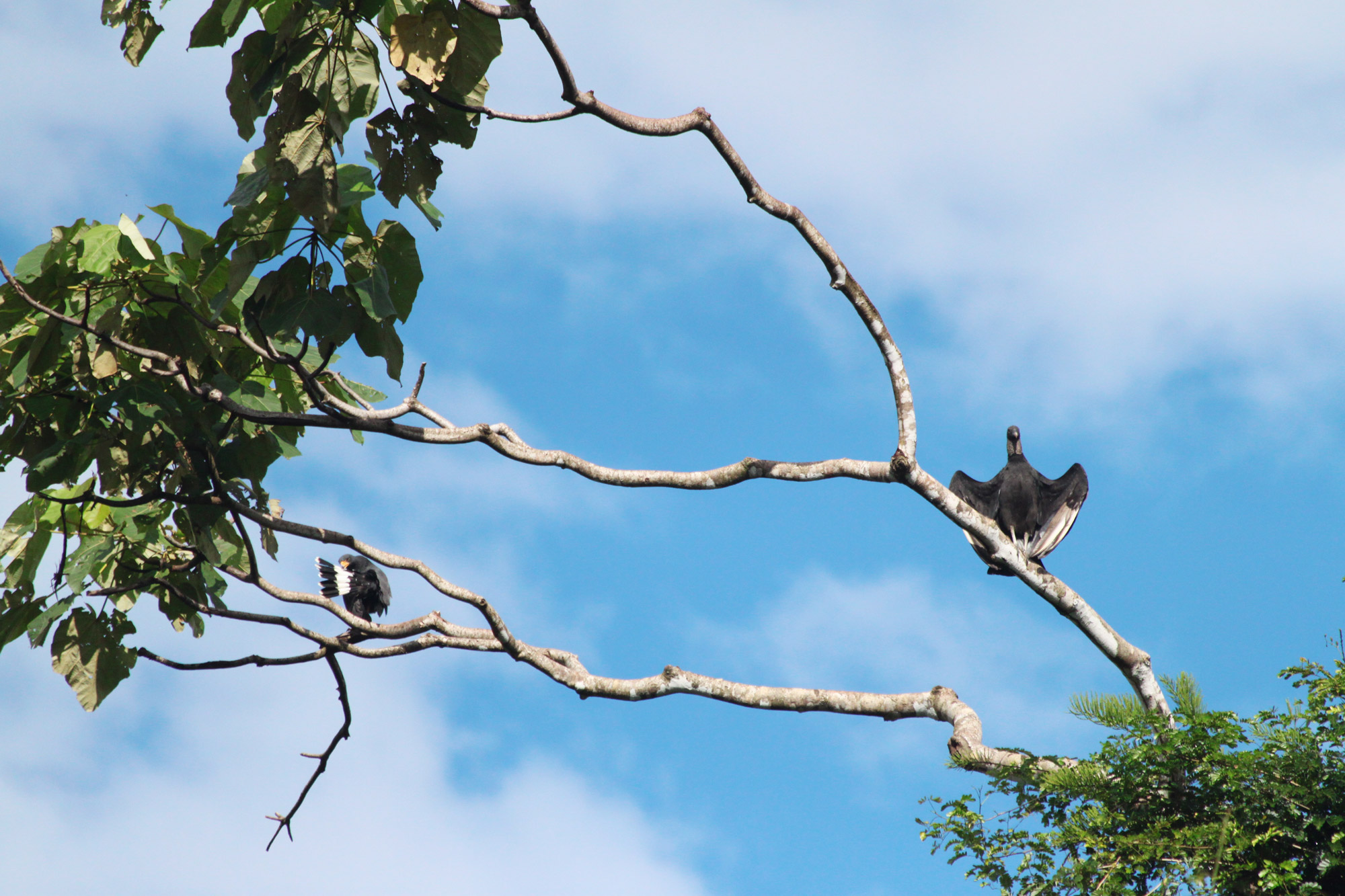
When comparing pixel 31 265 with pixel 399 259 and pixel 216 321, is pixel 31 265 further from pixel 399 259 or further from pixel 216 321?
pixel 399 259

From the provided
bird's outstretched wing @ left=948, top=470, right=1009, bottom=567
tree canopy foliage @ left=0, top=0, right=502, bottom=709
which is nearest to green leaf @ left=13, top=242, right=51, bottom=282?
tree canopy foliage @ left=0, top=0, right=502, bottom=709

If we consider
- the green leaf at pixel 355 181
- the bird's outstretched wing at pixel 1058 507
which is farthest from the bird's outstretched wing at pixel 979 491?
the green leaf at pixel 355 181

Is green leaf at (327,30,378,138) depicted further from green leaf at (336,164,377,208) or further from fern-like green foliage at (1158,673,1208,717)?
fern-like green foliage at (1158,673,1208,717)

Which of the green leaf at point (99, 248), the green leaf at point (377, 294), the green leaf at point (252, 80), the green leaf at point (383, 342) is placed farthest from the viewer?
the green leaf at point (99, 248)

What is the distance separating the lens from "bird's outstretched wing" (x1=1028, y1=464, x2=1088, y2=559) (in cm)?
712

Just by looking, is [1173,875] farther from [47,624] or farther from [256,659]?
[47,624]

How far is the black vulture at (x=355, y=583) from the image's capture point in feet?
32.4

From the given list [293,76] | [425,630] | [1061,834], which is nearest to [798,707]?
[1061,834]

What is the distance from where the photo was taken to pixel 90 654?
5168 millimetres

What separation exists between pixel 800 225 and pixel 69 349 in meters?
3.58

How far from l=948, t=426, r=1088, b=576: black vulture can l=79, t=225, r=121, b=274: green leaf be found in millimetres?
5582

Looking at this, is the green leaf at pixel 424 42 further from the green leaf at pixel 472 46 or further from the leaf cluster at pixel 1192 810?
the leaf cluster at pixel 1192 810

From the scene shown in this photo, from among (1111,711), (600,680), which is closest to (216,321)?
(600,680)

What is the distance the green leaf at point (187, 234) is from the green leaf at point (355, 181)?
78 centimetres
